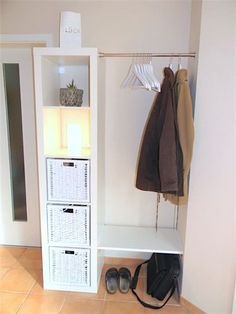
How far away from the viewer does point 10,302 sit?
6.81 ft

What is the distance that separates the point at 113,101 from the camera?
7.66 feet

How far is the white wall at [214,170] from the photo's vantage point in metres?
1.69

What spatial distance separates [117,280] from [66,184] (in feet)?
3.14

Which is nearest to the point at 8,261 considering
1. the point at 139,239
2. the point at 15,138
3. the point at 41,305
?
the point at 41,305

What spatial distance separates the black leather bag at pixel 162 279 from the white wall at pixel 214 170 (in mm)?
161

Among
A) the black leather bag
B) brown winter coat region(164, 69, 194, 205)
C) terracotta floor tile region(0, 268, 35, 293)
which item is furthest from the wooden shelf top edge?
terracotta floor tile region(0, 268, 35, 293)

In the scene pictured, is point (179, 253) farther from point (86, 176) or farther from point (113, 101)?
point (113, 101)

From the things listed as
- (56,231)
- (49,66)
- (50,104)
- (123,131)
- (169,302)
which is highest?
(49,66)

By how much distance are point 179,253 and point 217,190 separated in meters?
0.62

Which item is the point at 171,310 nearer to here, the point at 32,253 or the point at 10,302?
the point at 10,302

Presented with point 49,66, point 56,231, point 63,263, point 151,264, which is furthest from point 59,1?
point 151,264

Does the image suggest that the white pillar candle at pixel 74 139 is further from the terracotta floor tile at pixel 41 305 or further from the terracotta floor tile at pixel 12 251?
the terracotta floor tile at pixel 12 251

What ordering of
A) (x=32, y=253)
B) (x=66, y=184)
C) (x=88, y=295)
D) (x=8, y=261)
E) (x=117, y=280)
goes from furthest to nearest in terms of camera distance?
(x=32, y=253) < (x=8, y=261) < (x=117, y=280) < (x=88, y=295) < (x=66, y=184)

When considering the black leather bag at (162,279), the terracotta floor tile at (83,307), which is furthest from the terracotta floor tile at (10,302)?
the black leather bag at (162,279)
